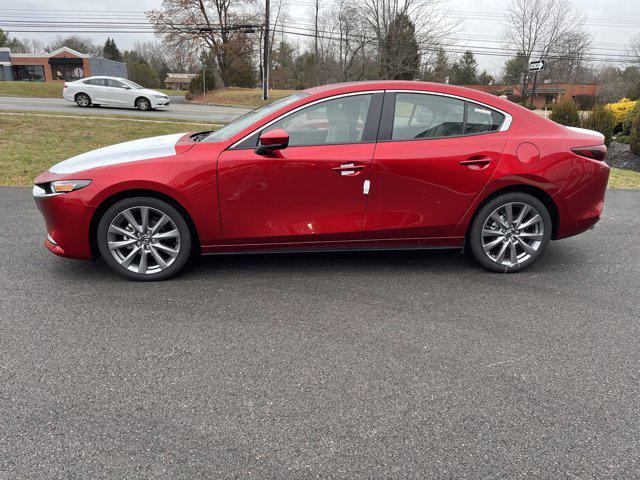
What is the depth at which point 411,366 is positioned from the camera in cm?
292

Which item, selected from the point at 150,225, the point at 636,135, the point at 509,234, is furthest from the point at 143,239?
the point at 636,135

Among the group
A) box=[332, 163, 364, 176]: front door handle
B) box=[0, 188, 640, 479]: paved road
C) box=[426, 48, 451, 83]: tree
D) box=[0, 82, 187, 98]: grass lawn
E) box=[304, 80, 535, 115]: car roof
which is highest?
box=[426, 48, 451, 83]: tree

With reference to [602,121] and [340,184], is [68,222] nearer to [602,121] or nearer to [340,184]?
[340,184]

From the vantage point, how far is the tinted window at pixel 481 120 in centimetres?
424

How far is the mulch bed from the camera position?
11.4 meters

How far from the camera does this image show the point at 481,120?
426cm

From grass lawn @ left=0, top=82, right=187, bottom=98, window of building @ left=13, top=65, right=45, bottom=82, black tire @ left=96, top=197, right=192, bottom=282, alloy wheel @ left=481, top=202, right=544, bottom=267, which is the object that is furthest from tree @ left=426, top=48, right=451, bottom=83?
window of building @ left=13, top=65, right=45, bottom=82

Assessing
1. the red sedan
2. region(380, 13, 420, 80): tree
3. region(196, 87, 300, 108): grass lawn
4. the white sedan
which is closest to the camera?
the red sedan

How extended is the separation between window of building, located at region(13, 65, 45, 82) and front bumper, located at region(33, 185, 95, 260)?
7979cm

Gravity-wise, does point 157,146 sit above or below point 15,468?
above

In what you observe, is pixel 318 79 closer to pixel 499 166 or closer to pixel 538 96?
pixel 538 96

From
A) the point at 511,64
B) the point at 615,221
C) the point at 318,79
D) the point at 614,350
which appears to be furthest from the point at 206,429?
the point at 511,64

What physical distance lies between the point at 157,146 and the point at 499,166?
295 centimetres

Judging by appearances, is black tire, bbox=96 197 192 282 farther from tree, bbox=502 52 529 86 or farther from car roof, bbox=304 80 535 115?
tree, bbox=502 52 529 86
